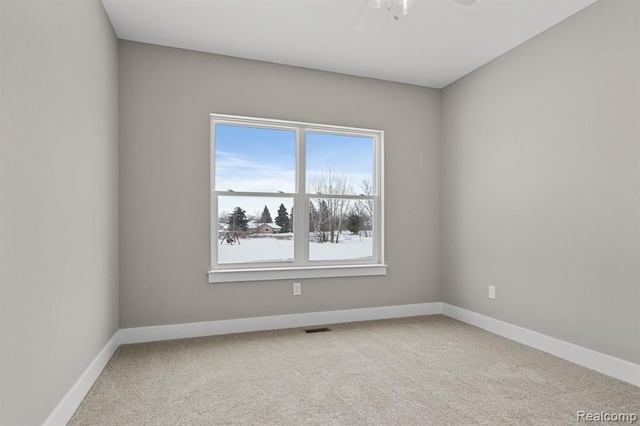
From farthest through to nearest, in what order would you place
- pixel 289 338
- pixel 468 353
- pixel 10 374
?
pixel 289 338 < pixel 468 353 < pixel 10 374

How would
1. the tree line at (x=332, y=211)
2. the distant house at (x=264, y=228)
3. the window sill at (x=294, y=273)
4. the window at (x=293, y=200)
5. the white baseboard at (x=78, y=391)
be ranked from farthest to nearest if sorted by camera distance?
1. the tree line at (x=332, y=211)
2. the distant house at (x=264, y=228)
3. the window at (x=293, y=200)
4. the window sill at (x=294, y=273)
5. the white baseboard at (x=78, y=391)

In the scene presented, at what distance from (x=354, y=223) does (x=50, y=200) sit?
293 centimetres

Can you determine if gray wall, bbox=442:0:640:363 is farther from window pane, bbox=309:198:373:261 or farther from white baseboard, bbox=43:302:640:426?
window pane, bbox=309:198:373:261

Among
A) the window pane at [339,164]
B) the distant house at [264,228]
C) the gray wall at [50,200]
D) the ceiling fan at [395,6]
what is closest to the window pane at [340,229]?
the window pane at [339,164]

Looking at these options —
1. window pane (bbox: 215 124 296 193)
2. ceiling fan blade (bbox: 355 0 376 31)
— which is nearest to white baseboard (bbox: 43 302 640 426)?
window pane (bbox: 215 124 296 193)

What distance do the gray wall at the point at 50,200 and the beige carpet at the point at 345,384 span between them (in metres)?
0.46

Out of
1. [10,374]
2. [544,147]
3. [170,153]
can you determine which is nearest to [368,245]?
[544,147]

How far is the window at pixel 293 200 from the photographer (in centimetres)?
370

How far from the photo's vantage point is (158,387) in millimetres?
2426

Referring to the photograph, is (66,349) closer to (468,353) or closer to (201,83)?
(201,83)

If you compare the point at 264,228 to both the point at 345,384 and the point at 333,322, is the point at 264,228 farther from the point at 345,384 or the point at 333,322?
the point at 345,384

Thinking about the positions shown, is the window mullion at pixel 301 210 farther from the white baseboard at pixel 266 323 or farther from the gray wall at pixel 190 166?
the white baseboard at pixel 266 323

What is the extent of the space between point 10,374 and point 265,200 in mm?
2606

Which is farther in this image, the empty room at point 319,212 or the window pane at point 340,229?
the window pane at point 340,229
